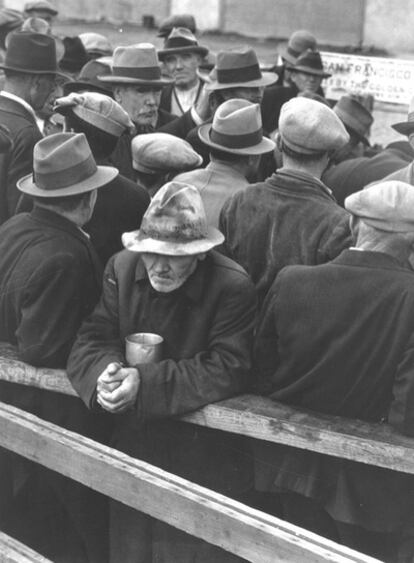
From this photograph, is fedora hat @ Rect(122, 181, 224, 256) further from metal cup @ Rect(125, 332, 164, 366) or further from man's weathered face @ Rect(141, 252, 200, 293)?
metal cup @ Rect(125, 332, 164, 366)

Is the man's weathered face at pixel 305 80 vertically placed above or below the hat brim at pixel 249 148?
below

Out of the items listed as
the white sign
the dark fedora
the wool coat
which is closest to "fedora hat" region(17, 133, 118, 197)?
the wool coat

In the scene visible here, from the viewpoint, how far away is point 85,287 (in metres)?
3.97

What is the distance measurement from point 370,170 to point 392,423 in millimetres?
2777

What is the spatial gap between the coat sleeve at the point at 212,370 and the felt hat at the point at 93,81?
361cm

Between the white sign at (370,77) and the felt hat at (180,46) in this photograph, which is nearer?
the felt hat at (180,46)

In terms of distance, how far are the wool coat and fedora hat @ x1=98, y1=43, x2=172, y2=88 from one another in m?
2.40

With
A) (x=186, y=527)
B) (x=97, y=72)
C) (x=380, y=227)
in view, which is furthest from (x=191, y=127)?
(x=186, y=527)

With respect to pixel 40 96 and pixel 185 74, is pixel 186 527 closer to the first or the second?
pixel 40 96

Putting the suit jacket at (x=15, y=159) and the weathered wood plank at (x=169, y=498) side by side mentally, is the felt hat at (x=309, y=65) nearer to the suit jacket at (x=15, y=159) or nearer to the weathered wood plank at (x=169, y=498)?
the suit jacket at (x=15, y=159)

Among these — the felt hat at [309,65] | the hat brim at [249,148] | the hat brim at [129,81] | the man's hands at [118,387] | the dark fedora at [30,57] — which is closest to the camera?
the man's hands at [118,387]

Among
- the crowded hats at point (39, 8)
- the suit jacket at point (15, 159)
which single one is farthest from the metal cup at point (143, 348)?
the crowded hats at point (39, 8)

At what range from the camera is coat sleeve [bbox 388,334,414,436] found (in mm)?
3346

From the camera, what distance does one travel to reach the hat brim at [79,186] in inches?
158
